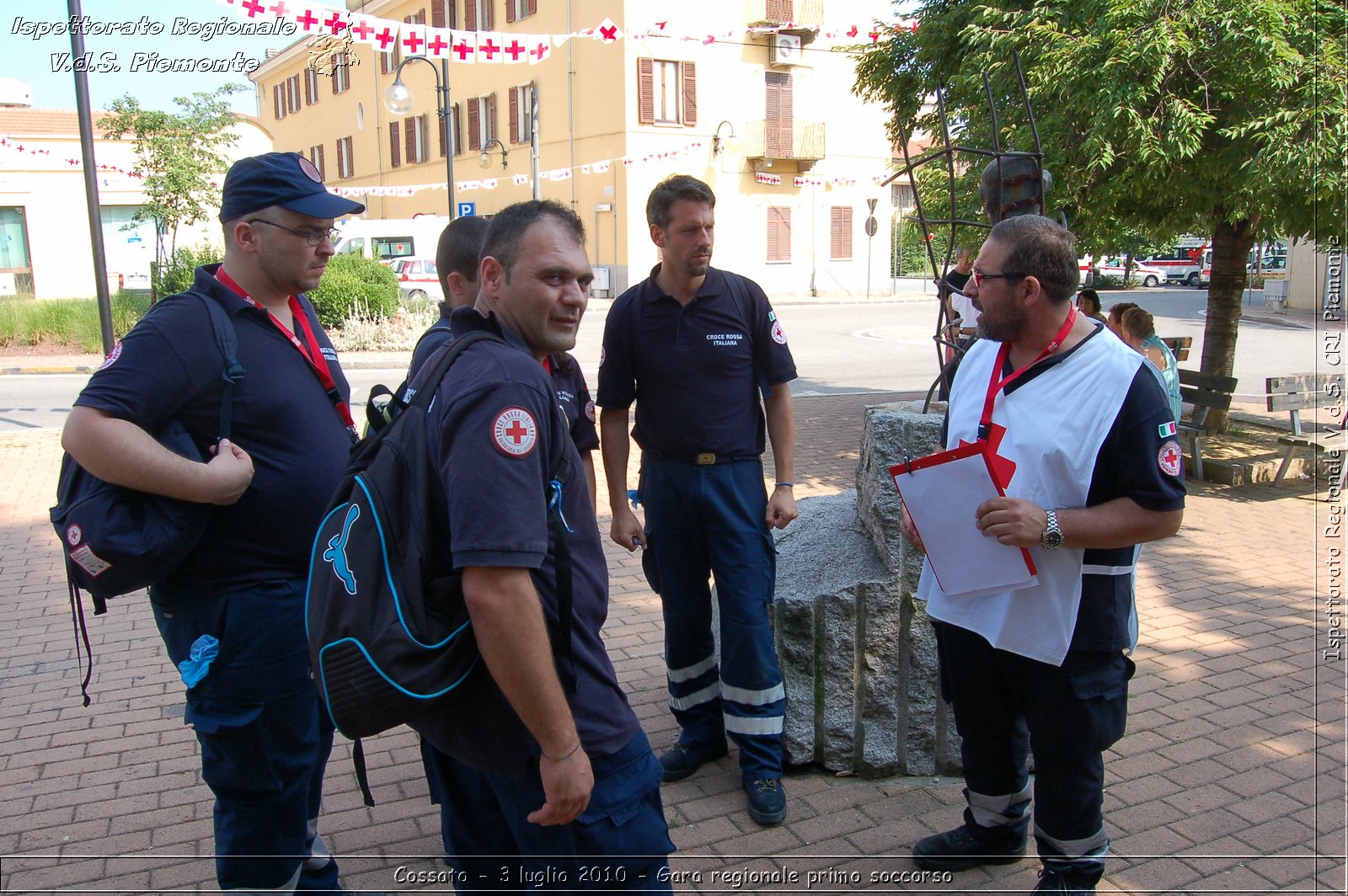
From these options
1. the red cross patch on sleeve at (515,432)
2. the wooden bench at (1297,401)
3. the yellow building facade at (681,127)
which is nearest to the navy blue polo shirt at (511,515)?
the red cross patch on sleeve at (515,432)

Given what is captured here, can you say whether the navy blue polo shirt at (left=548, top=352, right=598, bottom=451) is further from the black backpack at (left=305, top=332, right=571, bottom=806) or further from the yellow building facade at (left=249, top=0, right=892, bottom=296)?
the yellow building facade at (left=249, top=0, right=892, bottom=296)

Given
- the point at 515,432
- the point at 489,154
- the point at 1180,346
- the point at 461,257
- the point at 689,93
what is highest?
the point at 689,93

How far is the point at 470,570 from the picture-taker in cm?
165

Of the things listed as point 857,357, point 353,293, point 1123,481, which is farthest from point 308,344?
point 353,293

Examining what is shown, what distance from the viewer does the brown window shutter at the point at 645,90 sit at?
96.7 ft

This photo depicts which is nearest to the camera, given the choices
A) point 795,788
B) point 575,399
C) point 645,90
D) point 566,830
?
point 566,830

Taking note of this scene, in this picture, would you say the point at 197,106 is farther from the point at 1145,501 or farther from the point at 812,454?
the point at 1145,501

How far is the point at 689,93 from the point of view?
101ft

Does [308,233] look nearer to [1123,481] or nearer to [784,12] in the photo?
[1123,481]

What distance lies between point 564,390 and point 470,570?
1532 millimetres

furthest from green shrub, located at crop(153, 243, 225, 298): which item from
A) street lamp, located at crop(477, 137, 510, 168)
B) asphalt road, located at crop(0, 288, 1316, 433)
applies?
street lamp, located at crop(477, 137, 510, 168)

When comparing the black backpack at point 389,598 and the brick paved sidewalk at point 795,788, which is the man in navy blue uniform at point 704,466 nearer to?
the brick paved sidewalk at point 795,788

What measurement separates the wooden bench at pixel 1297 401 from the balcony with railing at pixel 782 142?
25.1 m

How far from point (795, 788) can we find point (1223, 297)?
8193mm
